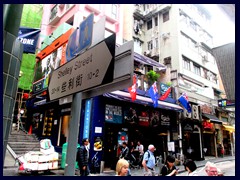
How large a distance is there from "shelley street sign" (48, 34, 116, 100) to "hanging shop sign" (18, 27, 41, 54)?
6.87 m

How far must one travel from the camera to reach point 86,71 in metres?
2.66

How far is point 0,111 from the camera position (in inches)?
97.5

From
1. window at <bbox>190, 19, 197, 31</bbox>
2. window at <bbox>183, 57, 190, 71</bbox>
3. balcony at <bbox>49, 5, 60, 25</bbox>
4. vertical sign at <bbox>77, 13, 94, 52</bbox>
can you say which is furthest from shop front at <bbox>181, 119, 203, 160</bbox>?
vertical sign at <bbox>77, 13, 94, 52</bbox>

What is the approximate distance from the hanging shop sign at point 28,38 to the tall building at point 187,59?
10067mm

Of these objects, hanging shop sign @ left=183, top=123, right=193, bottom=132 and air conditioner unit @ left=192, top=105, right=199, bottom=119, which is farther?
air conditioner unit @ left=192, top=105, right=199, bottom=119

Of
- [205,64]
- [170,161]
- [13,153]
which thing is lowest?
[13,153]

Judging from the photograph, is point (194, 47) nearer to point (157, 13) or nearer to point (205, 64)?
point (205, 64)

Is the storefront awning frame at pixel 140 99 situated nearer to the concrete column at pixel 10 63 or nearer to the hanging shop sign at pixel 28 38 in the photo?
the hanging shop sign at pixel 28 38

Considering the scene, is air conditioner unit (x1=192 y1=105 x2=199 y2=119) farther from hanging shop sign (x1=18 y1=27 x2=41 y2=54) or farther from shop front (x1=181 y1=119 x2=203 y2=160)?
hanging shop sign (x1=18 y1=27 x2=41 y2=54)

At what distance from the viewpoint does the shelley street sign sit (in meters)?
2.35

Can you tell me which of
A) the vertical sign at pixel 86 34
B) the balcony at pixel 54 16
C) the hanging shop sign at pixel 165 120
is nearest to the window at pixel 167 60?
the hanging shop sign at pixel 165 120
